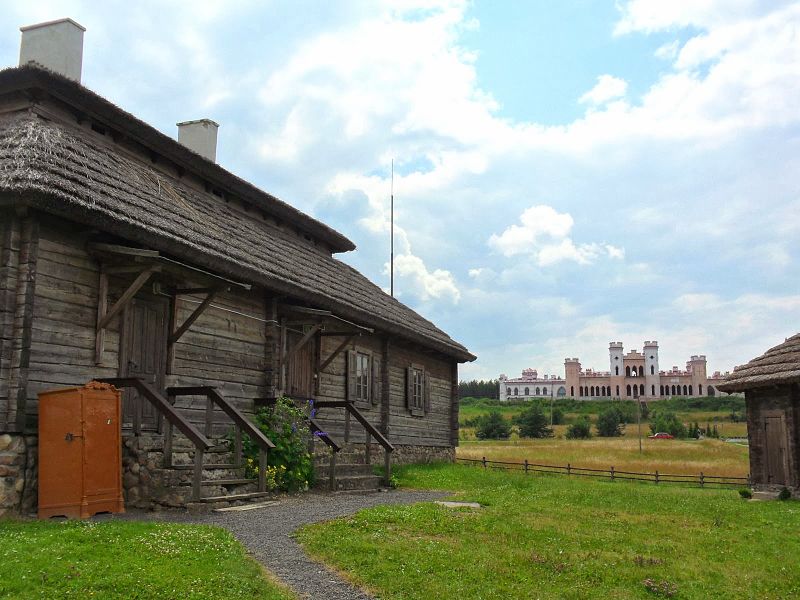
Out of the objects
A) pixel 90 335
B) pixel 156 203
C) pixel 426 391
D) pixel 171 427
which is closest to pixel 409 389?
pixel 426 391

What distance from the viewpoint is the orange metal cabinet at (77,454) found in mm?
8477

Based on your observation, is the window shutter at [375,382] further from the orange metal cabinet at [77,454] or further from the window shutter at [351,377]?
the orange metal cabinet at [77,454]

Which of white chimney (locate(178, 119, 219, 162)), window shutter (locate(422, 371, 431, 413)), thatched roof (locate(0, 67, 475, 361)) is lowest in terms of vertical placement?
window shutter (locate(422, 371, 431, 413))

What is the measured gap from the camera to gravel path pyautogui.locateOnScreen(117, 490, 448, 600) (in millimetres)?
6340

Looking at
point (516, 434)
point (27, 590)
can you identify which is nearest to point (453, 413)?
point (27, 590)

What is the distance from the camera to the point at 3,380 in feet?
28.8

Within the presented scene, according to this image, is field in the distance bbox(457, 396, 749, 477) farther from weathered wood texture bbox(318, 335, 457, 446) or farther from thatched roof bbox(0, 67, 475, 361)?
thatched roof bbox(0, 67, 475, 361)

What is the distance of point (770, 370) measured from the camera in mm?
18062

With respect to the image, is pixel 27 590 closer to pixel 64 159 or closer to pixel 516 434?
pixel 64 159

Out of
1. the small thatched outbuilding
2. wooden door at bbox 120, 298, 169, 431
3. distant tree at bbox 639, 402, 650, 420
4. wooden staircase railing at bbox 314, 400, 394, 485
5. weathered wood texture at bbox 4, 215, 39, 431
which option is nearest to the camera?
weathered wood texture at bbox 4, 215, 39, 431

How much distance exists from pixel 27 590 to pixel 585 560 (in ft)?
16.9

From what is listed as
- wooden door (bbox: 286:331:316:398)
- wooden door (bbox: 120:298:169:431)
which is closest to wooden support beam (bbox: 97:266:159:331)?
wooden door (bbox: 120:298:169:431)

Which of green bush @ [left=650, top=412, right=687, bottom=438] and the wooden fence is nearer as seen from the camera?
the wooden fence

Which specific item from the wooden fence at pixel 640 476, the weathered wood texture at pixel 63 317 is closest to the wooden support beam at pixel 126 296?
the weathered wood texture at pixel 63 317
